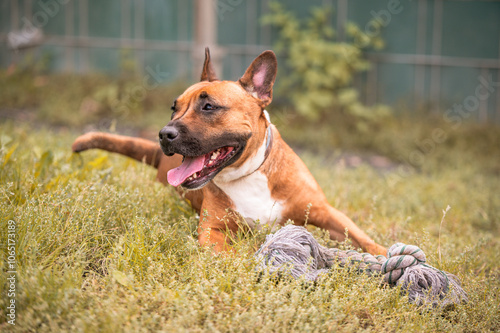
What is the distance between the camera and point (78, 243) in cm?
270

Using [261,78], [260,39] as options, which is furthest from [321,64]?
[261,78]

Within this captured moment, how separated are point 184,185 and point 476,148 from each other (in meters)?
5.58

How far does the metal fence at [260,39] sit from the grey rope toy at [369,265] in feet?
16.2

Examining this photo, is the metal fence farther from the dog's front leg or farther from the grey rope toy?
the grey rope toy

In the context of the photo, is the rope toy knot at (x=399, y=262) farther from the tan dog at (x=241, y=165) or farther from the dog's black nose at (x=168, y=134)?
the dog's black nose at (x=168, y=134)

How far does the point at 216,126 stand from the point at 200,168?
25 cm

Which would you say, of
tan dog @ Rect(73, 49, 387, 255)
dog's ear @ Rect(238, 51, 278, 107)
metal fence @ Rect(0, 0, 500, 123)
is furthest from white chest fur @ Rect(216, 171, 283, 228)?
metal fence @ Rect(0, 0, 500, 123)

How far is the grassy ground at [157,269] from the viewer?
6.98ft

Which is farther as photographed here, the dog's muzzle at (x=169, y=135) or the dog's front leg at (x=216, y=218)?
the dog's front leg at (x=216, y=218)

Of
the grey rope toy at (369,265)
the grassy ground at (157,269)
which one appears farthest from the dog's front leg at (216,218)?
the grey rope toy at (369,265)

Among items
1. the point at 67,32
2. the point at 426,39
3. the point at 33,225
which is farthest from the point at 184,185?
the point at 67,32

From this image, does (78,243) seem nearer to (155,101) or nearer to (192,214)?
(192,214)

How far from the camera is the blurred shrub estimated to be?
7.93m

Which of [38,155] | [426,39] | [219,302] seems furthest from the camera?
[426,39]
